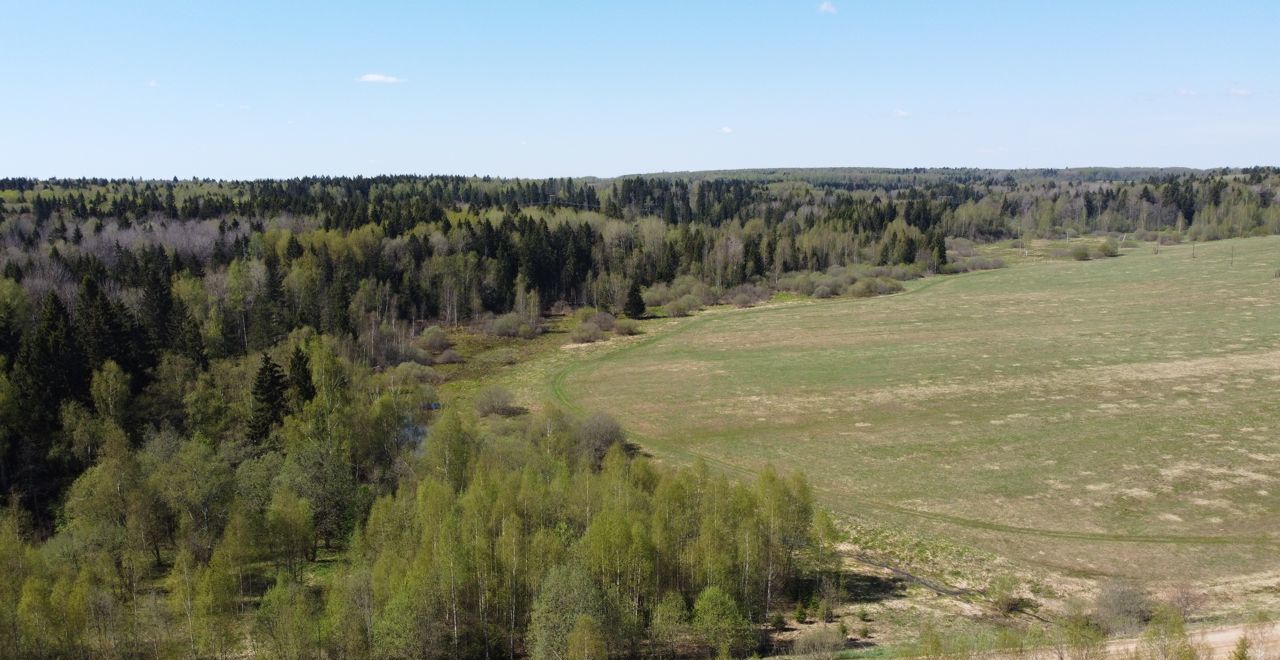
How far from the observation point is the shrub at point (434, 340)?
103938 mm

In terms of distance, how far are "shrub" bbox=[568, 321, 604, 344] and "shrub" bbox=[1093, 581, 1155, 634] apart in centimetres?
8230

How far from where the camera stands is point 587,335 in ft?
368

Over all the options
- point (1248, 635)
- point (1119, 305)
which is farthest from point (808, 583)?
point (1119, 305)

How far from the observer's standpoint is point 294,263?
335 ft

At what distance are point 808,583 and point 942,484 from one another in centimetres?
1899

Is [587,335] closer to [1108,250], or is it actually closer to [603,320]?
[603,320]

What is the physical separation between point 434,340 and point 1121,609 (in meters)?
86.5

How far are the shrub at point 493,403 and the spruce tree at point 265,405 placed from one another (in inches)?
952

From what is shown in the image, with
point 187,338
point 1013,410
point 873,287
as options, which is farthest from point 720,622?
point 873,287

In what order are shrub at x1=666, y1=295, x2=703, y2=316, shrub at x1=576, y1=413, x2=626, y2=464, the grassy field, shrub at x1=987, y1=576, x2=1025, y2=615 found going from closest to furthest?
1. shrub at x1=987, y1=576, x2=1025, y2=615
2. the grassy field
3. shrub at x1=576, y1=413, x2=626, y2=464
4. shrub at x1=666, y1=295, x2=703, y2=316

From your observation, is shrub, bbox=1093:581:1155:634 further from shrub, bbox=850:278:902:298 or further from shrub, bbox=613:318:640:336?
shrub, bbox=850:278:902:298

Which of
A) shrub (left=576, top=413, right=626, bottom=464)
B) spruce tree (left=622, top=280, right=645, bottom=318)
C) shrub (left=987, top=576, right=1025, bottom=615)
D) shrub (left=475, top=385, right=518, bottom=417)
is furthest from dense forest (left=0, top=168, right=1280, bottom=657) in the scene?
spruce tree (left=622, top=280, right=645, bottom=318)

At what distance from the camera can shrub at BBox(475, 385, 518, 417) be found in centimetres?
7512

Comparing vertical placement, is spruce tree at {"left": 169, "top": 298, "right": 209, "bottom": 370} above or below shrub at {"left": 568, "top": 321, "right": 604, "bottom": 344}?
Answer: above
